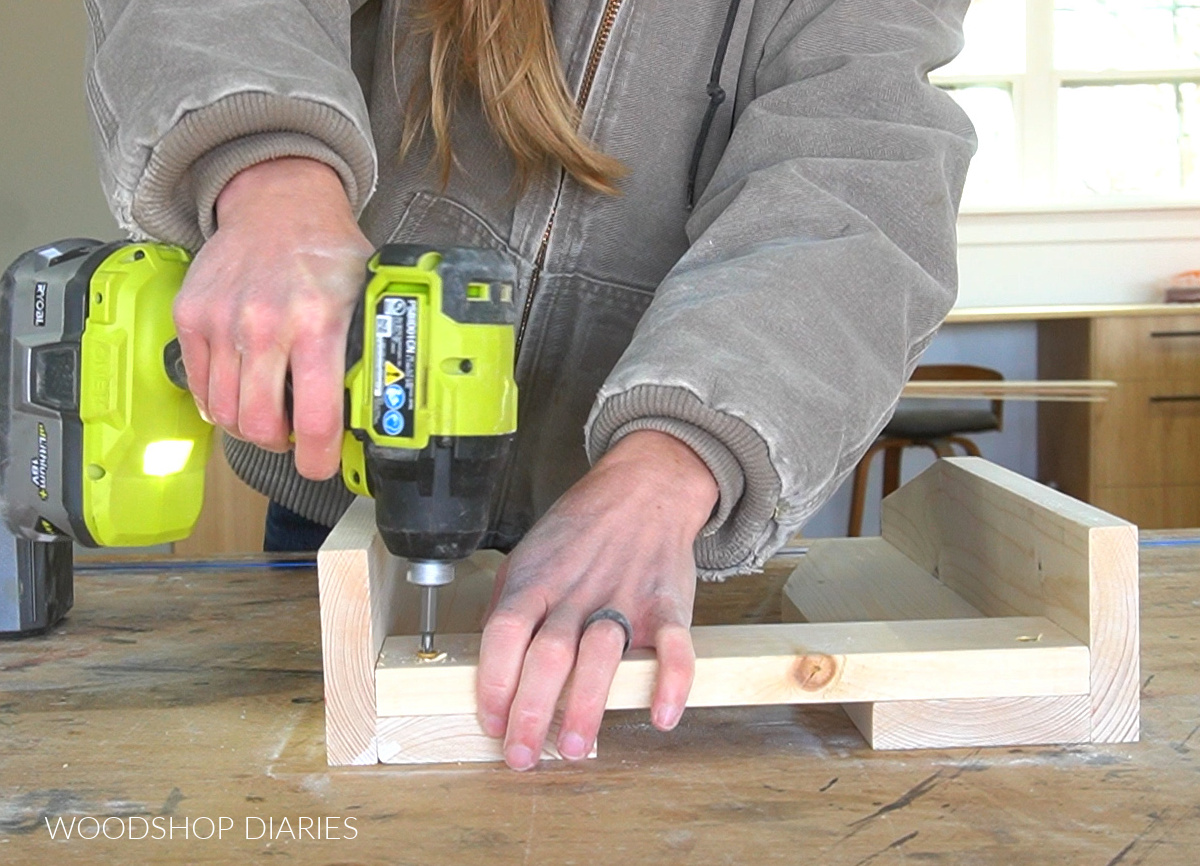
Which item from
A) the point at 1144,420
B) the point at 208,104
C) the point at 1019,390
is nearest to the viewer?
the point at 208,104

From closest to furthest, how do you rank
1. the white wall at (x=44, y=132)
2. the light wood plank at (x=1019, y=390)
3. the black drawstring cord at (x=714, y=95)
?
the black drawstring cord at (x=714, y=95), the white wall at (x=44, y=132), the light wood plank at (x=1019, y=390)

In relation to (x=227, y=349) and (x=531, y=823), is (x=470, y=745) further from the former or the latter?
(x=227, y=349)

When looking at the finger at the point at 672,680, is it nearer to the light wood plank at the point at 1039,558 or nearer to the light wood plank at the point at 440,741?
the light wood plank at the point at 440,741

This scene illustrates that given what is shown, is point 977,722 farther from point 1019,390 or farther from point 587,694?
point 1019,390

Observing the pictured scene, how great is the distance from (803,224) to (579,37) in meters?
0.32

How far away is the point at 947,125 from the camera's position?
110 cm

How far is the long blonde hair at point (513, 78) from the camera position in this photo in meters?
1.08

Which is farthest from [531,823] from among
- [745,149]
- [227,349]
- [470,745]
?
[745,149]

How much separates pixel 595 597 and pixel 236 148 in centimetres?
42

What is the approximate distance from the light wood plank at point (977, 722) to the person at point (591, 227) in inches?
5.8

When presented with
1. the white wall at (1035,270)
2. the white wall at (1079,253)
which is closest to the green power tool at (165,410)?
the white wall at (1035,270)

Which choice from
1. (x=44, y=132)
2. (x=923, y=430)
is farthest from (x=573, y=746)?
(x=44, y=132)

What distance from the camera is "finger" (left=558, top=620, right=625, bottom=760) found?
2.49 ft

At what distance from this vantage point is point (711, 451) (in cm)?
85
